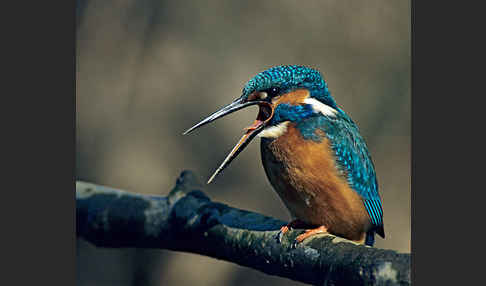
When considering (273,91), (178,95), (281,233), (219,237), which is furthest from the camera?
(178,95)

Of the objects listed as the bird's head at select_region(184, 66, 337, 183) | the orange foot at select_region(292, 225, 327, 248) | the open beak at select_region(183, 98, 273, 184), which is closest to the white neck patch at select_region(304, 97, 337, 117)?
the bird's head at select_region(184, 66, 337, 183)

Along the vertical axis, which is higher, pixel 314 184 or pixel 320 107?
pixel 320 107

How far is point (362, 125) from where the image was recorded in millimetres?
1979

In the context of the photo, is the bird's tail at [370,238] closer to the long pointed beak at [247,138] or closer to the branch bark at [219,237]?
the branch bark at [219,237]

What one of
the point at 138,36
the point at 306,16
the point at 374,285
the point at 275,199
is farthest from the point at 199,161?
the point at 374,285

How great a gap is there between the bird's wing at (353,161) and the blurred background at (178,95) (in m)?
0.15

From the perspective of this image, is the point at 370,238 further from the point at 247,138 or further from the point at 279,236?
the point at 247,138

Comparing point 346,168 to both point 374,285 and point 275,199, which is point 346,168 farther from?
point 275,199

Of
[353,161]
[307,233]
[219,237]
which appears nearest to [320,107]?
[353,161]

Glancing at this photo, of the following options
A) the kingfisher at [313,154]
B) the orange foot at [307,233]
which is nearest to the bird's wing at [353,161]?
the kingfisher at [313,154]

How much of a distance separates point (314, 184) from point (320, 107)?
22cm

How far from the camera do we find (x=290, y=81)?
1.73 metres

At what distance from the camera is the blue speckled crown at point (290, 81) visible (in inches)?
67.6

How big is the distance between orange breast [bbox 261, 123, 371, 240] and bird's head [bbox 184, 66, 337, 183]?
0.04 meters
